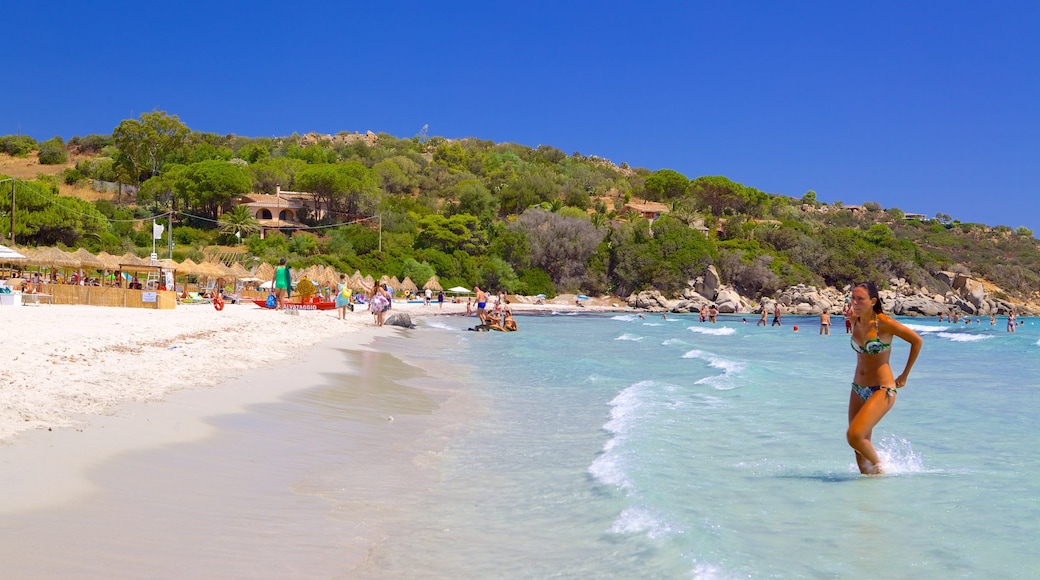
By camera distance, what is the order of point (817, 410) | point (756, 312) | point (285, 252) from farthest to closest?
point (756, 312) → point (285, 252) → point (817, 410)

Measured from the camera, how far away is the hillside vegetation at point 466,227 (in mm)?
59031

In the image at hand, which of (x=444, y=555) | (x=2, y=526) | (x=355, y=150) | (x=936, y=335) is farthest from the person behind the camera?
(x=355, y=150)

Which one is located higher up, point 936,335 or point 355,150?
point 355,150

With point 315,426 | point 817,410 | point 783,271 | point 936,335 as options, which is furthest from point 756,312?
point 315,426

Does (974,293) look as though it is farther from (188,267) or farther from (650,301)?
(188,267)

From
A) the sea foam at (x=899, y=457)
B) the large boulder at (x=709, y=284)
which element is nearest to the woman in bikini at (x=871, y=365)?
the sea foam at (x=899, y=457)

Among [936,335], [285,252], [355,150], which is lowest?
[936,335]

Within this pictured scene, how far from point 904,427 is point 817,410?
4.29 feet

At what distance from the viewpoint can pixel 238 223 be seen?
206 ft

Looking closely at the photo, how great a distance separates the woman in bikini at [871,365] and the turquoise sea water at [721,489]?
1.53 feet

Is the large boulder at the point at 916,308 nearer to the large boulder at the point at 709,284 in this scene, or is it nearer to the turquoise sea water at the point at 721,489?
the large boulder at the point at 709,284

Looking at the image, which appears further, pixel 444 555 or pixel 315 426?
pixel 315 426

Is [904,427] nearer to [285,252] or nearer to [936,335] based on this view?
[936,335]

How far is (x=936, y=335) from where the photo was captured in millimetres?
36312
